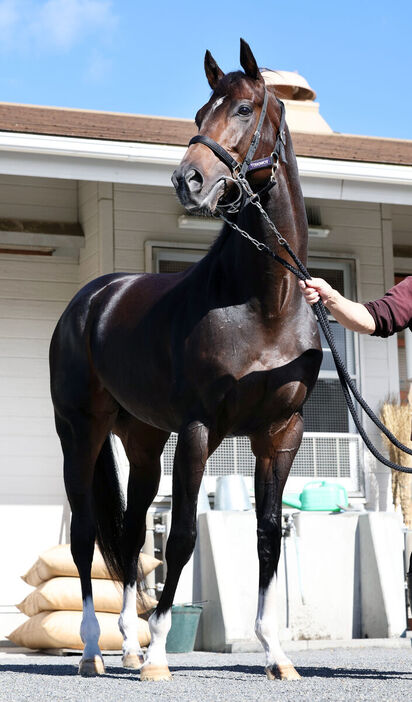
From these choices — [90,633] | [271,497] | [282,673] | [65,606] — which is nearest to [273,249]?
[271,497]

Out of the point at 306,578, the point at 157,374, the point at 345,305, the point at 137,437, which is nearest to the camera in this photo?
the point at 345,305

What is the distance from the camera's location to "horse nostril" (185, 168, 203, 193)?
3.79 meters

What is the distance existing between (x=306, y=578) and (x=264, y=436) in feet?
10.7

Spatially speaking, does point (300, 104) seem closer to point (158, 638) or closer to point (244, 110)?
point (244, 110)

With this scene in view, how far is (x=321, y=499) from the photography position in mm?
8141

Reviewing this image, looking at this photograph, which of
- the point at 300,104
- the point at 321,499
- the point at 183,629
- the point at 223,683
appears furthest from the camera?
the point at 300,104

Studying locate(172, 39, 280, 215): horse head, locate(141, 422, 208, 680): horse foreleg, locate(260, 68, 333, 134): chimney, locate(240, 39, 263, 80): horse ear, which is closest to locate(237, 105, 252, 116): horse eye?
locate(172, 39, 280, 215): horse head

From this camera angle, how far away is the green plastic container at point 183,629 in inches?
268

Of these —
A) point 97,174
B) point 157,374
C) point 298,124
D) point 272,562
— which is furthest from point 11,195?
point 272,562

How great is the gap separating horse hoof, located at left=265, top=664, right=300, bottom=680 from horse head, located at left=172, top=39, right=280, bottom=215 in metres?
1.83

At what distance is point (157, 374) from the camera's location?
456 centimetres

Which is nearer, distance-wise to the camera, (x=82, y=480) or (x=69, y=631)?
(x=82, y=480)

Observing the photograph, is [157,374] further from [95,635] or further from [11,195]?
[11,195]

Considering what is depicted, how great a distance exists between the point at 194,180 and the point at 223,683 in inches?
75.3
